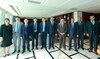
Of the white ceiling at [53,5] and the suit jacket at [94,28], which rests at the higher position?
the white ceiling at [53,5]

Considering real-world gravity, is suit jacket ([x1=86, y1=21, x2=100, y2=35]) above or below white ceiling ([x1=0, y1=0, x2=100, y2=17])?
below

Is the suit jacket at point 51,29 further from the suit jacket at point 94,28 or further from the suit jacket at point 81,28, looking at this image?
the suit jacket at point 94,28

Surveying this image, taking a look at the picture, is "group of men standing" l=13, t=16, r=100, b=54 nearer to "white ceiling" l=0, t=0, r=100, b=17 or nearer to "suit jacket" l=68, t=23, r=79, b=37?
"suit jacket" l=68, t=23, r=79, b=37

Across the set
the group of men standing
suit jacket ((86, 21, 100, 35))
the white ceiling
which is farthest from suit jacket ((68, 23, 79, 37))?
the white ceiling

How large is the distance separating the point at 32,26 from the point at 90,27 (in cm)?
282

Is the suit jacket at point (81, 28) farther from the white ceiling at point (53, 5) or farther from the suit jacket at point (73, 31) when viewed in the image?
the white ceiling at point (53, 5)

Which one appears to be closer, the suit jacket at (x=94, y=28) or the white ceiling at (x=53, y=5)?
the suit jacket at (x=94, y=28)

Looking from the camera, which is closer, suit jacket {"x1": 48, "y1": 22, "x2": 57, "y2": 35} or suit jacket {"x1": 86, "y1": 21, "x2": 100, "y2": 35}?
suit jacket {"x1": 86, "y1": 21, "x2": 100, "y2": 35}

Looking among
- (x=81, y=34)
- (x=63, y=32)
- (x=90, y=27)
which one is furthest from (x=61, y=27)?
(x=90, y=27)

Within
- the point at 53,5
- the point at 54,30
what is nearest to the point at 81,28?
the point at 54,30

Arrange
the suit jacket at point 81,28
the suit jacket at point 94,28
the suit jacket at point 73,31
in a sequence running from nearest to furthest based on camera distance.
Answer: the suit jacket at point 94,28 < the suit jacket at point 73,31 < the suit jacket at point 81,28

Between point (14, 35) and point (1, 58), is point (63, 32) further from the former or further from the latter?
point (1, 58)

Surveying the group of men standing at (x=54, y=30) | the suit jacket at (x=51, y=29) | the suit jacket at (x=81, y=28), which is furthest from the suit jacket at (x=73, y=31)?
the suit jacket at (x=51, y=29)

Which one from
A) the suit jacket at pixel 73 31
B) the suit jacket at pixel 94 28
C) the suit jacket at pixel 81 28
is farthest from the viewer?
the suit jacket at pixel 81 28
